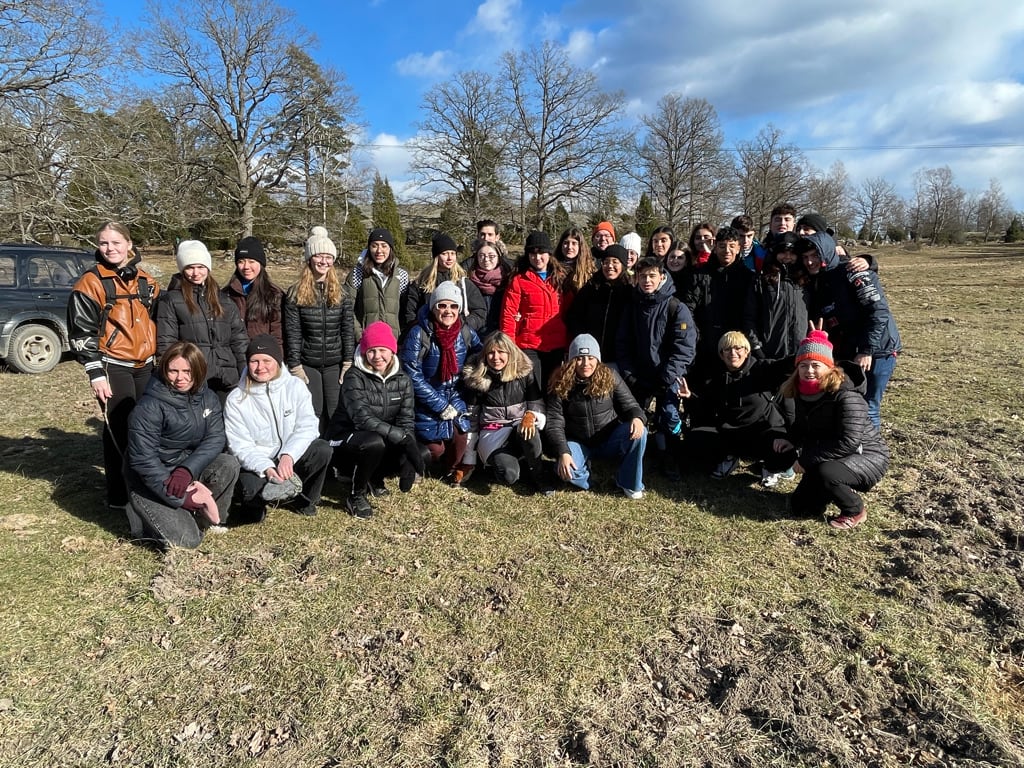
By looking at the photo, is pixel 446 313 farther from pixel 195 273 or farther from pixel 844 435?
pixel 844 435

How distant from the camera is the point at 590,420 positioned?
195 inches

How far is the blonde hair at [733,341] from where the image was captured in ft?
16.2

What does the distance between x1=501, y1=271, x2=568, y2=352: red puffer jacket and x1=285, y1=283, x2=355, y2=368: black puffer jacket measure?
1.46 metres

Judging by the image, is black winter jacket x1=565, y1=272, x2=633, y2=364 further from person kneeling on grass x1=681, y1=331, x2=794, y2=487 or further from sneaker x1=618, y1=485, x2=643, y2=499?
sneaker x1=618, y1=485, x2=643, y2=499

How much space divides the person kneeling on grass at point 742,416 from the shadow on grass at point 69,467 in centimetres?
475

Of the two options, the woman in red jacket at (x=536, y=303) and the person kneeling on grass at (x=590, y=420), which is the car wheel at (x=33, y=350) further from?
the person kneeling on grass at (x=590, y=420)

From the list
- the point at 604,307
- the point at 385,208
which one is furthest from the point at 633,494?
the point at 385,208

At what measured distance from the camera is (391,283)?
5762 mm

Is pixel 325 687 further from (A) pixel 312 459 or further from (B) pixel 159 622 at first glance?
(A) pixel 312 459

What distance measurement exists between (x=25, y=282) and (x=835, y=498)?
1120 centimetres

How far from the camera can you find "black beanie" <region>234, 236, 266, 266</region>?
5129mm

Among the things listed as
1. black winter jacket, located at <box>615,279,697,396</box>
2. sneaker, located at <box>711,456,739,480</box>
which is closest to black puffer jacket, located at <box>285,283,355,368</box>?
black winter jacket, located at <box>615,279,697,396</box>

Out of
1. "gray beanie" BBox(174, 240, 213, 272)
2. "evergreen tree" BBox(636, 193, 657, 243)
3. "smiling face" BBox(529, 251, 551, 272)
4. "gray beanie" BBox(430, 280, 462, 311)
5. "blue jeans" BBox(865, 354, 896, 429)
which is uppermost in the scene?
"evergreen tree" BBox(636, 193, 657, 243)

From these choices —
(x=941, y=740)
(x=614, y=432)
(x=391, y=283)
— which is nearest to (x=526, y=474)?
(x=614, y=432)
